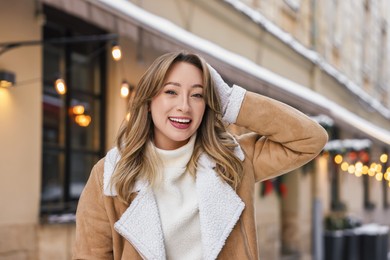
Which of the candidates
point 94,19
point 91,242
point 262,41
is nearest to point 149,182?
point 91,242

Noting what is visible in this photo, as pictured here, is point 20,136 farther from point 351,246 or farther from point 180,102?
point 351,246

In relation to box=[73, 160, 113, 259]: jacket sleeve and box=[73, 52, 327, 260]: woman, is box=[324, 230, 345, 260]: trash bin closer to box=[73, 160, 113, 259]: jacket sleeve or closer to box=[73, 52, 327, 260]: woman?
box=[73, 52, 327, 260]: woman

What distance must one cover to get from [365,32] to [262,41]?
40.9 ft

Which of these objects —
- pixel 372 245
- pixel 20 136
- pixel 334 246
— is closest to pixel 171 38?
pixel 20 136

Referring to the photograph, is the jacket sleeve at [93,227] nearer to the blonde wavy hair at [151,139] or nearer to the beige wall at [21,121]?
the blonde wavy hair at [151,139]

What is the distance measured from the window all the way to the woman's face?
4415 millimetres

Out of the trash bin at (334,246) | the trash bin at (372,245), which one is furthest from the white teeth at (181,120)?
the trash bin at (372,245)

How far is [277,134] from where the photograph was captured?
2439 mm

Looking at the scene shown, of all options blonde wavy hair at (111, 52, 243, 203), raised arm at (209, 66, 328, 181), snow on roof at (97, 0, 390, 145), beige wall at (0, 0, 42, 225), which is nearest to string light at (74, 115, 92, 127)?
beige wall at (0, 0, 42, 225)

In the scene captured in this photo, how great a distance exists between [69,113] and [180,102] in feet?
16.5

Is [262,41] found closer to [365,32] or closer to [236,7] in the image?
[236,7]

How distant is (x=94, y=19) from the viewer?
5574 mm

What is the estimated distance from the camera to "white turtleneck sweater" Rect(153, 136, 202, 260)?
237 centimetres

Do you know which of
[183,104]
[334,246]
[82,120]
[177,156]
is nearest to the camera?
[183,104]
